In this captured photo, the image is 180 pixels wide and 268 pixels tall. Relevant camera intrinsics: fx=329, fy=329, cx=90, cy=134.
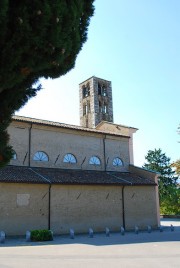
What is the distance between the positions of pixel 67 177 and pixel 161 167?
3826 cm

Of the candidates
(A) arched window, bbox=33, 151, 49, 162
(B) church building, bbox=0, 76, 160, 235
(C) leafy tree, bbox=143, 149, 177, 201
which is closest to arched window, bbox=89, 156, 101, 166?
(B) church building, bbox=0, 76, 160, 235

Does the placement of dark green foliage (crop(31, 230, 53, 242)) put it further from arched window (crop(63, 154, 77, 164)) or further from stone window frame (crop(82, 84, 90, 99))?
stone window frame (crop(82, 84, 90, 99))

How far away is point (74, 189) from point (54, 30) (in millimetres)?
19569

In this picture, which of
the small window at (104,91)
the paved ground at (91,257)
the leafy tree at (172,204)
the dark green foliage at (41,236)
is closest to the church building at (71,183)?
the dark green foliage at (41,236)

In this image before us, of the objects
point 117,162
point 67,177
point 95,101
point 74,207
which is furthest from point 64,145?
point 95,101

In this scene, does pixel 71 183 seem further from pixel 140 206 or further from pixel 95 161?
pixel 140 206

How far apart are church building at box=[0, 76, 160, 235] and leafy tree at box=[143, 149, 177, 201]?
27350 mm

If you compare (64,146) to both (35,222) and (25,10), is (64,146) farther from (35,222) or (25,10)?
(25,10)

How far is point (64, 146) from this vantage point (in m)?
27.9

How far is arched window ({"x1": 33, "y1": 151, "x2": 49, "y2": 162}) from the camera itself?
85.7ft

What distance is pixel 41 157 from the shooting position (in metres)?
26.4

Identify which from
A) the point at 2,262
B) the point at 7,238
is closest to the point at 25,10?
the point at 2,262

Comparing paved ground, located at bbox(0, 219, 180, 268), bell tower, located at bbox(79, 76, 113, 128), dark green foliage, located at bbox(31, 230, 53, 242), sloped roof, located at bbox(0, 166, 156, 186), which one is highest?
bell tower, located at bbox(79, 76, 113, 128)

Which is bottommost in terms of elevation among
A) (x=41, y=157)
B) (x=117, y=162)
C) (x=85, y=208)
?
(x=85, y=208)
